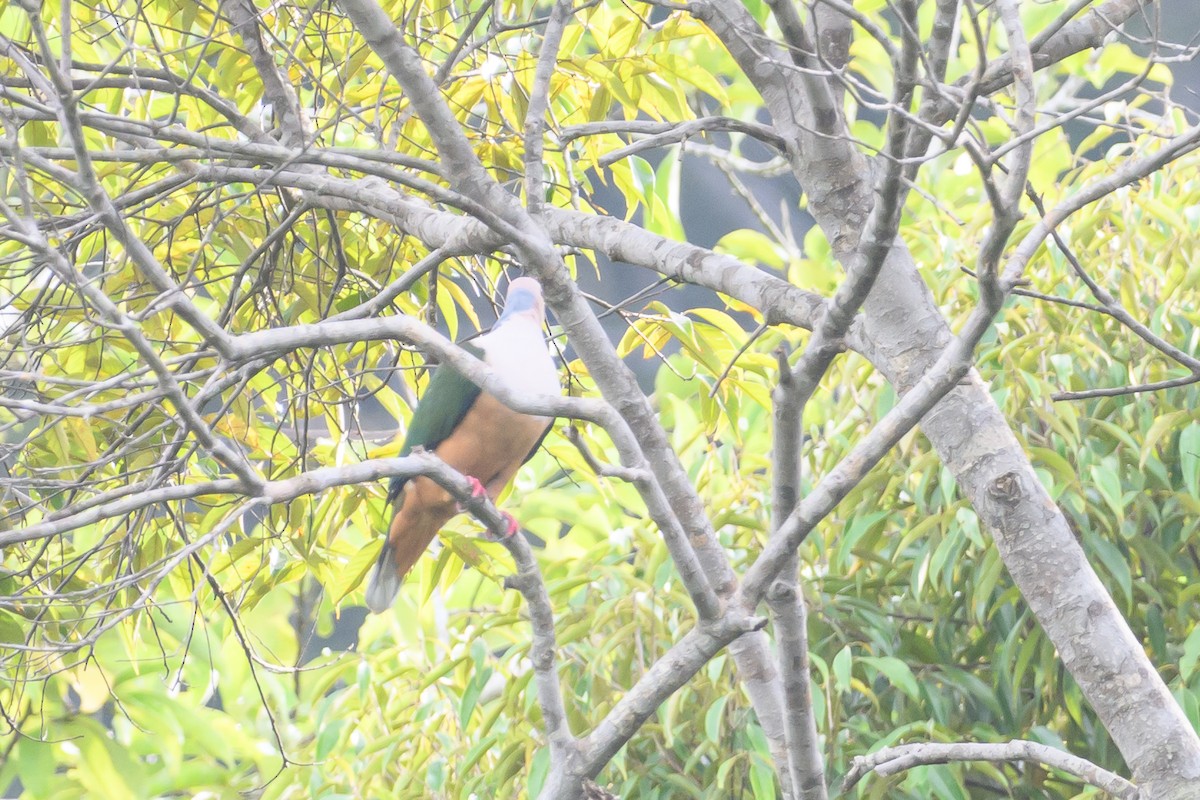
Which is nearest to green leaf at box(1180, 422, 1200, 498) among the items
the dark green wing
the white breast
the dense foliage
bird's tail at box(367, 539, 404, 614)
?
the dense foliage

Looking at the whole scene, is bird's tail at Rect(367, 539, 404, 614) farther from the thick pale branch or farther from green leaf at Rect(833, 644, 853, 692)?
the thick pale branch

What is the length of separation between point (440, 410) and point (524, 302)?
23cm

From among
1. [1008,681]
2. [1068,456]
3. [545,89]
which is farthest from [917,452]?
[545,89]

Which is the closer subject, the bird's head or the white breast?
the white breast

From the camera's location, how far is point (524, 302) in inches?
72.1

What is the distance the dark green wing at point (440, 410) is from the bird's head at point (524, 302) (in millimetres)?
94

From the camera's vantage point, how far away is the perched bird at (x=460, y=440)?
1785mm

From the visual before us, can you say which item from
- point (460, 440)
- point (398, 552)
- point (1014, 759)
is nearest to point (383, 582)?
point (398, 552)

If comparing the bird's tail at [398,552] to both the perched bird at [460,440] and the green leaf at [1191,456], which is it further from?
the green leaf at [1191,456]

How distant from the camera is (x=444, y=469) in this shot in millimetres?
1065

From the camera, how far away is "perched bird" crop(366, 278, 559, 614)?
179 centimetres

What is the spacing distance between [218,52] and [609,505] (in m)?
1.22

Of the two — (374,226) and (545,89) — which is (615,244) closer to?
(545,89)

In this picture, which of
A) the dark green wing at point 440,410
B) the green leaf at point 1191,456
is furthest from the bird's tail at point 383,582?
the green leaf at point 1191,456
